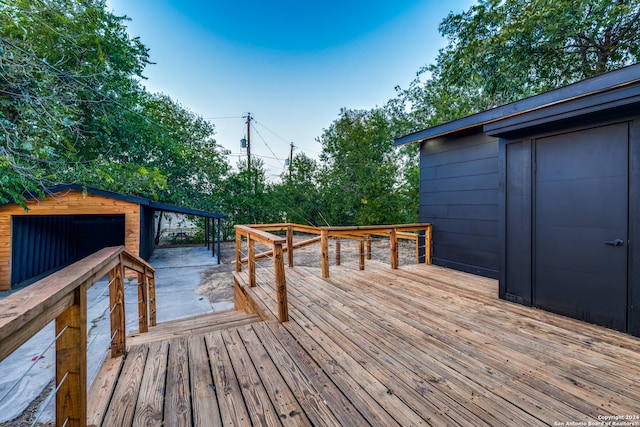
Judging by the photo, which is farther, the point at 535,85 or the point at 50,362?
the point at 535,85

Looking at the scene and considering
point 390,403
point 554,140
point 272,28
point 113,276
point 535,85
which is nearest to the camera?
point 390,403

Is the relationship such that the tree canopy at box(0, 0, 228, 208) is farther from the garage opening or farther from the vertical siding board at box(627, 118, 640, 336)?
the vertical siding board at box(627, 118, 640, 336)

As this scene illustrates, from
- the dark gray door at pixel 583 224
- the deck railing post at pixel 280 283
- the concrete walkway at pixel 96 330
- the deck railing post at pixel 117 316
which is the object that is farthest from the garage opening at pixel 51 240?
the dark gray door at pixel 583 224

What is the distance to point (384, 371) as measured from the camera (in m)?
1.76

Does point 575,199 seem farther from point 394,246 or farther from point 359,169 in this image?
point 359,169

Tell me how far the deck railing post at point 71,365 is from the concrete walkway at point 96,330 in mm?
83

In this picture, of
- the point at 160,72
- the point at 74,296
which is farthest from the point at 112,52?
the point at 74,296

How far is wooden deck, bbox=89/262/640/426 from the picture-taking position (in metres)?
1.40

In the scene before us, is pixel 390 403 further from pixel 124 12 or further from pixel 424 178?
pixel 124 12

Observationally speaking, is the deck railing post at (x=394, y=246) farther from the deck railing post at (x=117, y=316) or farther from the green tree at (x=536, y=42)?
the green tree at (x=536, y=42)

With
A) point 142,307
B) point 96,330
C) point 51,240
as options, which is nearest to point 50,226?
point 51,240

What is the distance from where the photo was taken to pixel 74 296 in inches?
46.1

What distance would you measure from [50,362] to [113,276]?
7.72 ft

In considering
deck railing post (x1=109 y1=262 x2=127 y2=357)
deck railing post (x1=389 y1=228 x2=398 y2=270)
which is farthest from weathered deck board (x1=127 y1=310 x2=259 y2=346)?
deck railing post (x1=389 y1=228 x2=398 y2=270)
